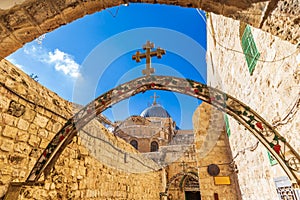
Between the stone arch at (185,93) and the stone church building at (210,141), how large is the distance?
11 mm

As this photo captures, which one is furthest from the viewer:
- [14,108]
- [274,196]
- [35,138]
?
[274,196]

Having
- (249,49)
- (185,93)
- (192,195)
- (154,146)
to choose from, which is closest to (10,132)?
(185,93)

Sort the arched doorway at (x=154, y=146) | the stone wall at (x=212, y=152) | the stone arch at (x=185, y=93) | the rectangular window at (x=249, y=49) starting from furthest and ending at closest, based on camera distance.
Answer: the arched doorway at (x=154, y=146), the stone wall at (x=212, y=152), the rectangular window at (x=249, y=49), the stone arch at (x=185, y=93)

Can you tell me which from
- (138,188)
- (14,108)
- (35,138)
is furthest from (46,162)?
(138,188)

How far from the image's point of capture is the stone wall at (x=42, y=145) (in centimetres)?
225

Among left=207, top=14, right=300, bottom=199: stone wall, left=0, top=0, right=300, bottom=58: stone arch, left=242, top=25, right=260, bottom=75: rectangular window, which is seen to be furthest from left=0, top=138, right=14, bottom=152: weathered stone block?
left=242, top=25, right=260, bottom=75: rectangular window

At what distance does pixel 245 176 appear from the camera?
14.5 feet

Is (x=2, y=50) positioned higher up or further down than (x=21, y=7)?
further down

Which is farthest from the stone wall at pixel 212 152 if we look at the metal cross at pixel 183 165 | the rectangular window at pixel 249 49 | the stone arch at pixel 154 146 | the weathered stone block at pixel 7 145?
the stone arch at pixel 154 146

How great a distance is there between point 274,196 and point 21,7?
397cm

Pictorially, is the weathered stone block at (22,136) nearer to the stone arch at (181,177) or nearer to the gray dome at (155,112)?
the stone arch at (181,177)

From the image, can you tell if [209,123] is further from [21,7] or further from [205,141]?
[21,7]

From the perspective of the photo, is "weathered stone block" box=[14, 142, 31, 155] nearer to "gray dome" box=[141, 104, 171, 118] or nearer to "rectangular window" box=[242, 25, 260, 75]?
"rectangular window" box=[242, 25, 260, 75]

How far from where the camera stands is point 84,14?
1.29 metres
